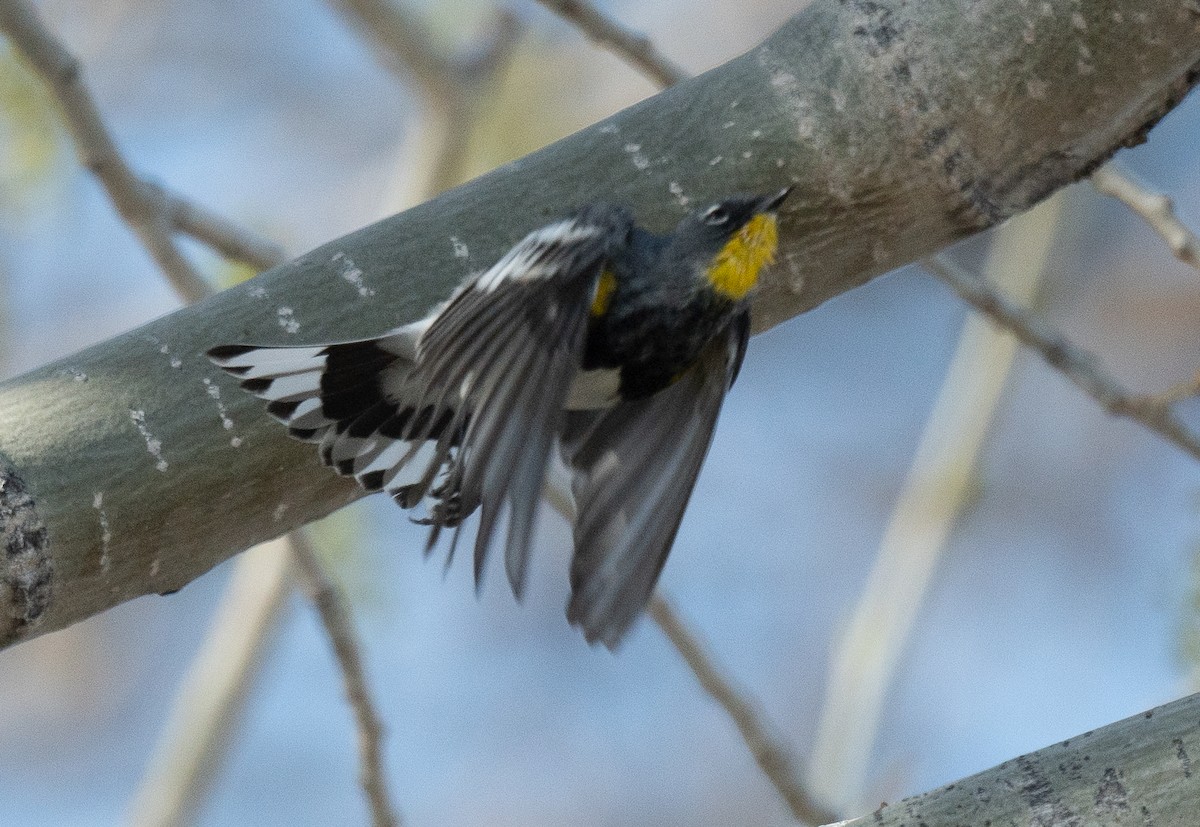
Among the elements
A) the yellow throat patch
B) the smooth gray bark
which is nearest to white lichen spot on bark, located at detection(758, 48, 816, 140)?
the smooth gray bark

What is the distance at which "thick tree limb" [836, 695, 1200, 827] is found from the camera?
1171 mm

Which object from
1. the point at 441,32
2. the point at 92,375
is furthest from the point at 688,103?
the point at 441,32

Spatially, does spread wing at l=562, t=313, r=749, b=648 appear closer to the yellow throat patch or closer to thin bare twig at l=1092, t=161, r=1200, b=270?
the yellow throat patch

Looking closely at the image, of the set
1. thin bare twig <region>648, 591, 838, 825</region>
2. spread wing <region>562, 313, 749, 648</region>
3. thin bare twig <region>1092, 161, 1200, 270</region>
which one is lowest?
thin bare twig <region>648, 591, 838, 825</region>

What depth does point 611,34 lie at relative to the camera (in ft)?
7.12

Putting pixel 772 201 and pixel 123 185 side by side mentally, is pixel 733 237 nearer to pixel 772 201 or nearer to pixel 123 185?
pixel 772 201

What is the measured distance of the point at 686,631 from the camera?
234cm

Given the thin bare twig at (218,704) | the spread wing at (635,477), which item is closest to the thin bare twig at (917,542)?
the thin bare twig at (218,704)

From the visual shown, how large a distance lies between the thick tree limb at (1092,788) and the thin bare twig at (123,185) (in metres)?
1.67

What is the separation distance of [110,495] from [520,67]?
3323 mm

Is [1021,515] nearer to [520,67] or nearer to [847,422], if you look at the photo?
[847,422]

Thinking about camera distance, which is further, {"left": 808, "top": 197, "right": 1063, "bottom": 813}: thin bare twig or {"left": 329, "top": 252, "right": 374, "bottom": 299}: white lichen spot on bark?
{"left": 808, "top": 197, "right": 1063, "bottom": 813}: thin bare twig

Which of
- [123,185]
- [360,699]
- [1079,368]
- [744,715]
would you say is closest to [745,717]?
[744,715]

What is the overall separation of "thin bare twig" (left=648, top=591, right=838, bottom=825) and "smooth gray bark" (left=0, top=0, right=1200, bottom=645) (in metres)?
0.81
